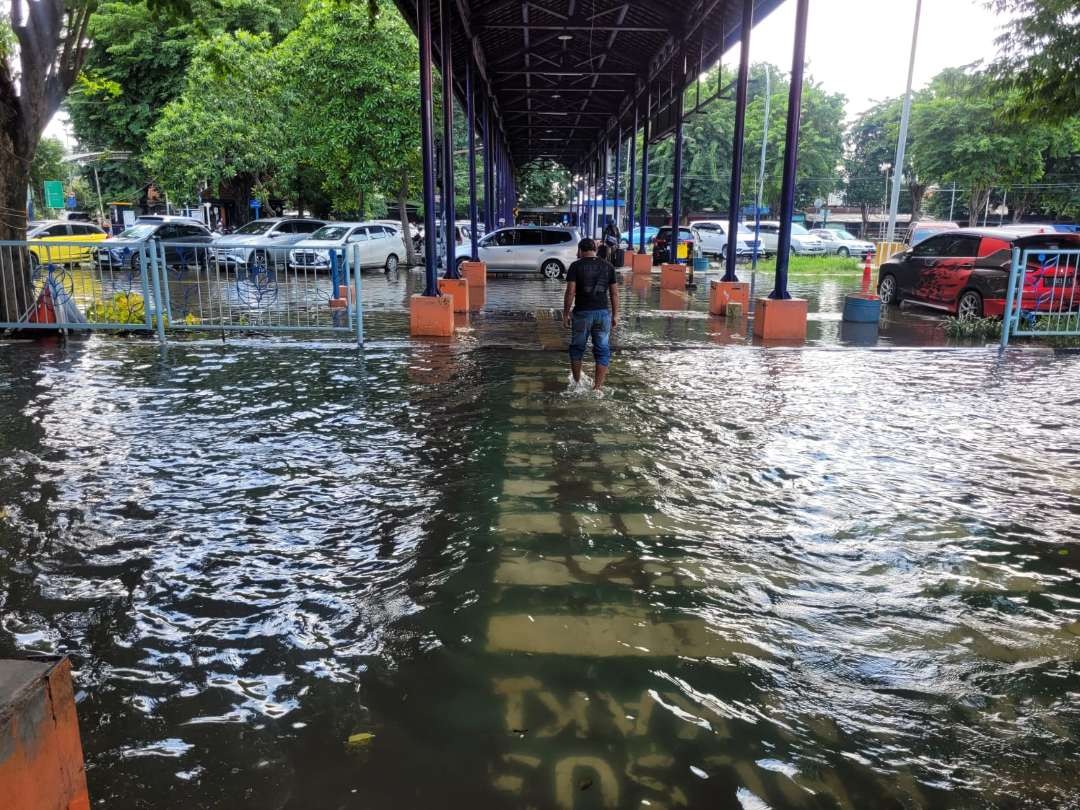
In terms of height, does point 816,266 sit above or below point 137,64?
below

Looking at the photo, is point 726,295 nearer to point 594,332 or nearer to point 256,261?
point 594,332

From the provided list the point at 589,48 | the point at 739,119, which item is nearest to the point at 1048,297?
the point at 739,119

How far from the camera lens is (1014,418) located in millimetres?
7445

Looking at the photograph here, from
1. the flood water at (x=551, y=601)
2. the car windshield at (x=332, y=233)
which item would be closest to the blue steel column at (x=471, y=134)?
the car windshield at (x=332, y=233)

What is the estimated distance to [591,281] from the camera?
27.2ft

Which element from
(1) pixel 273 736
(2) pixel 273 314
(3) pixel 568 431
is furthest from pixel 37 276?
(1) pixel 273 736

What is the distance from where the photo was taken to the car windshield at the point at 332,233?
2517cm

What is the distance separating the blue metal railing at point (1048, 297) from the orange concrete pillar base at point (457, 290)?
927 centimetres

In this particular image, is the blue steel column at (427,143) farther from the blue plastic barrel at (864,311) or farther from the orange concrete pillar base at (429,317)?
the blue plastic barrel at (864,311)

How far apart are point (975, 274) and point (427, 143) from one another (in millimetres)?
9891

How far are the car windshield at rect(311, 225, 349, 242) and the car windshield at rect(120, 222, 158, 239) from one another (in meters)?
5.65

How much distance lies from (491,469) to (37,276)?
361 inches

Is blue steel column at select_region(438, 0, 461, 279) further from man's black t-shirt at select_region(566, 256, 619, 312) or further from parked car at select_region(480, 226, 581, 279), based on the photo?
parked car at select_region(480, 226, 581, 279)

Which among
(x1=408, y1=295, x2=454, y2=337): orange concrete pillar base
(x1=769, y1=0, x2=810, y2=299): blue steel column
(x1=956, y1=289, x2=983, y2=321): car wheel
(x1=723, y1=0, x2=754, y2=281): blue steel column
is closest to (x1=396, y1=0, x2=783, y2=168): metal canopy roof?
(x1=723, y1=0, x2=754, y2=281): blue steel column
